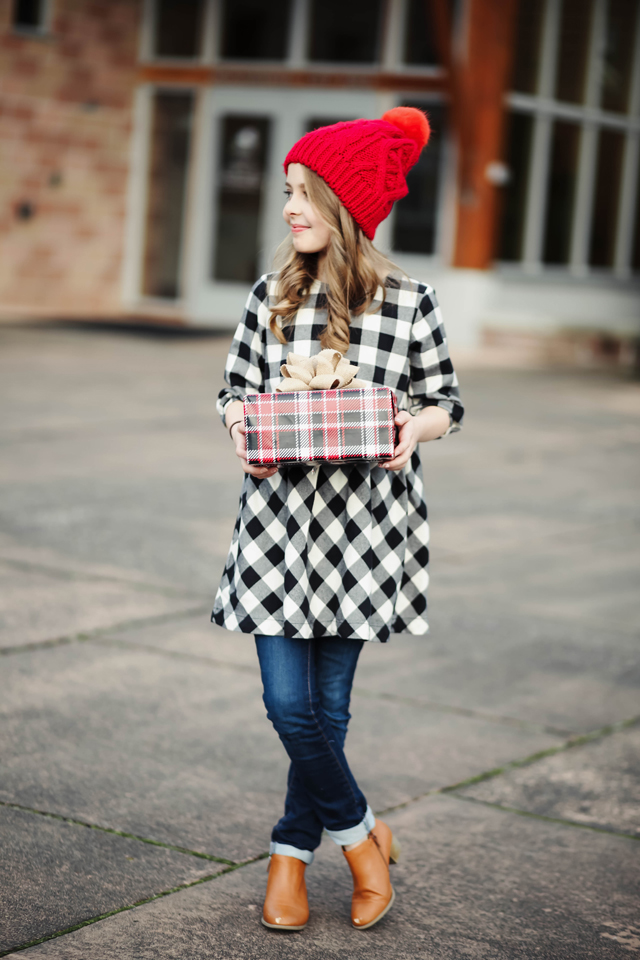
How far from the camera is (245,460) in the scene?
109 inches

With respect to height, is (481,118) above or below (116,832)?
above

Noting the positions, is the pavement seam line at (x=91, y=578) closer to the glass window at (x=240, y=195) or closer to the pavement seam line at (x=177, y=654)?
the pavement seam line at (x=177, y=654)

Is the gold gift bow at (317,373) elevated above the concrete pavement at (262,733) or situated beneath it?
elevated above

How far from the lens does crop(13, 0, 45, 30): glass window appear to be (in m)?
18.3

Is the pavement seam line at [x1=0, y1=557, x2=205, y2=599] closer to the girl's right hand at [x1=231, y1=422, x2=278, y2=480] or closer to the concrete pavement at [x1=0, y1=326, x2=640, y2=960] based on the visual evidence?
the concrete pavement at [x1=0, y1=326, x2=640, y2=960]

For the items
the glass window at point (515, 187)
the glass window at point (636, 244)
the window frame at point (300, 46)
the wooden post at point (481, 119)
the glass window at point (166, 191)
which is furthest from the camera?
the glass window at point (636, 244)

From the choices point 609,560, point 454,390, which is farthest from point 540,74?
point 454,390

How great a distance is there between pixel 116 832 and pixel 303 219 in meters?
1.69

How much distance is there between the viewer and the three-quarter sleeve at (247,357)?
300 centimetres

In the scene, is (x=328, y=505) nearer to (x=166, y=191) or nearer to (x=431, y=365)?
(x=431, y=365)

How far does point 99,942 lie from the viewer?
2.73 meters

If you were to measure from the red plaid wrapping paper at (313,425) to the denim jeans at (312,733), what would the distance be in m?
0.46

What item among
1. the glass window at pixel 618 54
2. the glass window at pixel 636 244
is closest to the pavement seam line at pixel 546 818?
the glass window at pixel 618 54


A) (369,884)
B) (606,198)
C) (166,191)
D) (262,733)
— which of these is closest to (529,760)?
(262,733)
